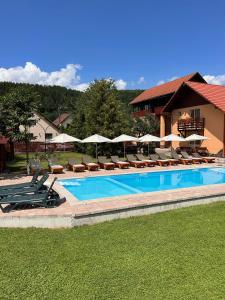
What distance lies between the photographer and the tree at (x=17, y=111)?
1794 centimetres

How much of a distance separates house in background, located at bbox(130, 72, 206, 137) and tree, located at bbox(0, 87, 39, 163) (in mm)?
22405

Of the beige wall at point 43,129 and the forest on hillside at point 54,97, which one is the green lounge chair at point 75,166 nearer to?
the beige wall at point 43,129

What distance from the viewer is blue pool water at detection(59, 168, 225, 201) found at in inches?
609

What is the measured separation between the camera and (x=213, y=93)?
101 ft

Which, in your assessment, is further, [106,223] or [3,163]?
[3,163]

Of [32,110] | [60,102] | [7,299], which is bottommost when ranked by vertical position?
[7,299]

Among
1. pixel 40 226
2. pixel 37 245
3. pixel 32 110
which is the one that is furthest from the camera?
pixel 32 110

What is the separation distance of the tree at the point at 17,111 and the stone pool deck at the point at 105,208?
6.21 m

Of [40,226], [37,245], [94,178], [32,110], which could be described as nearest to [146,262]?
[37,245]

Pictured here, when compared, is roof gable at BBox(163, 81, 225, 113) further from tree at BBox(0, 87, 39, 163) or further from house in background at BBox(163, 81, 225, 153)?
tree at BBox(0, 87, 39, 163)

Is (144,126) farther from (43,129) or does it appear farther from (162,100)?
(43,129)

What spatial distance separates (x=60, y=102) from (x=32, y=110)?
238ft

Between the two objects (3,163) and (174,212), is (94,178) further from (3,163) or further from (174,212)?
(174,212)

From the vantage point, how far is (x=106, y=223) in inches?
380
